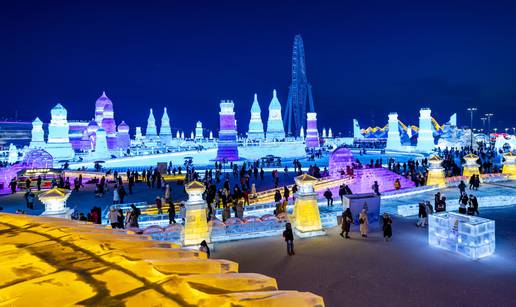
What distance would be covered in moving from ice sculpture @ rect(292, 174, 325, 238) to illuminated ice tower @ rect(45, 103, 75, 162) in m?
29.3

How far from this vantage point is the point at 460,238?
324 inches

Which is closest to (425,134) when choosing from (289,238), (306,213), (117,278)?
(306,213)

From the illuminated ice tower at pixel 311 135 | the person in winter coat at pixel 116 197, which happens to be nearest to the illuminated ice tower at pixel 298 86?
the illuminated ice tower at pixel 311 135

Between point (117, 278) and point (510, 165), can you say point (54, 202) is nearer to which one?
point (117, 278)

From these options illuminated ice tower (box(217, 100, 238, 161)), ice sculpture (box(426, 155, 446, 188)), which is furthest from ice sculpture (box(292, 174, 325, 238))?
illuminated ice tower (box(217, 100, 238, 161))

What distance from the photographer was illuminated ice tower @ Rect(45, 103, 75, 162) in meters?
33.0

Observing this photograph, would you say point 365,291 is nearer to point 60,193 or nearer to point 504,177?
point 60,193

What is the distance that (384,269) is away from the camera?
24.5 feet

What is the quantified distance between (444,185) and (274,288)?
60.7 feet

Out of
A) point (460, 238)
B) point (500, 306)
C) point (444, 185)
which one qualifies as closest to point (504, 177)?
point (444, 185)

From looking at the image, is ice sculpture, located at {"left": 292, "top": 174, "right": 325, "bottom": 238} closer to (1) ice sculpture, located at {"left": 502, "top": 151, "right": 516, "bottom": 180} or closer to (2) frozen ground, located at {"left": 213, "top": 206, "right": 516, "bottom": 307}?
(2) frozen ground, located at {"left": 213, "top": 206, "right": 516, "bottom": 307}

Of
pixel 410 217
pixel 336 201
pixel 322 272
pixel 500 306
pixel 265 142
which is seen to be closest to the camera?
pixel 500 306

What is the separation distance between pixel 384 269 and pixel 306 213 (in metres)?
3.22

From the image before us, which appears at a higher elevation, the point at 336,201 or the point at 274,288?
the point at 274,288
